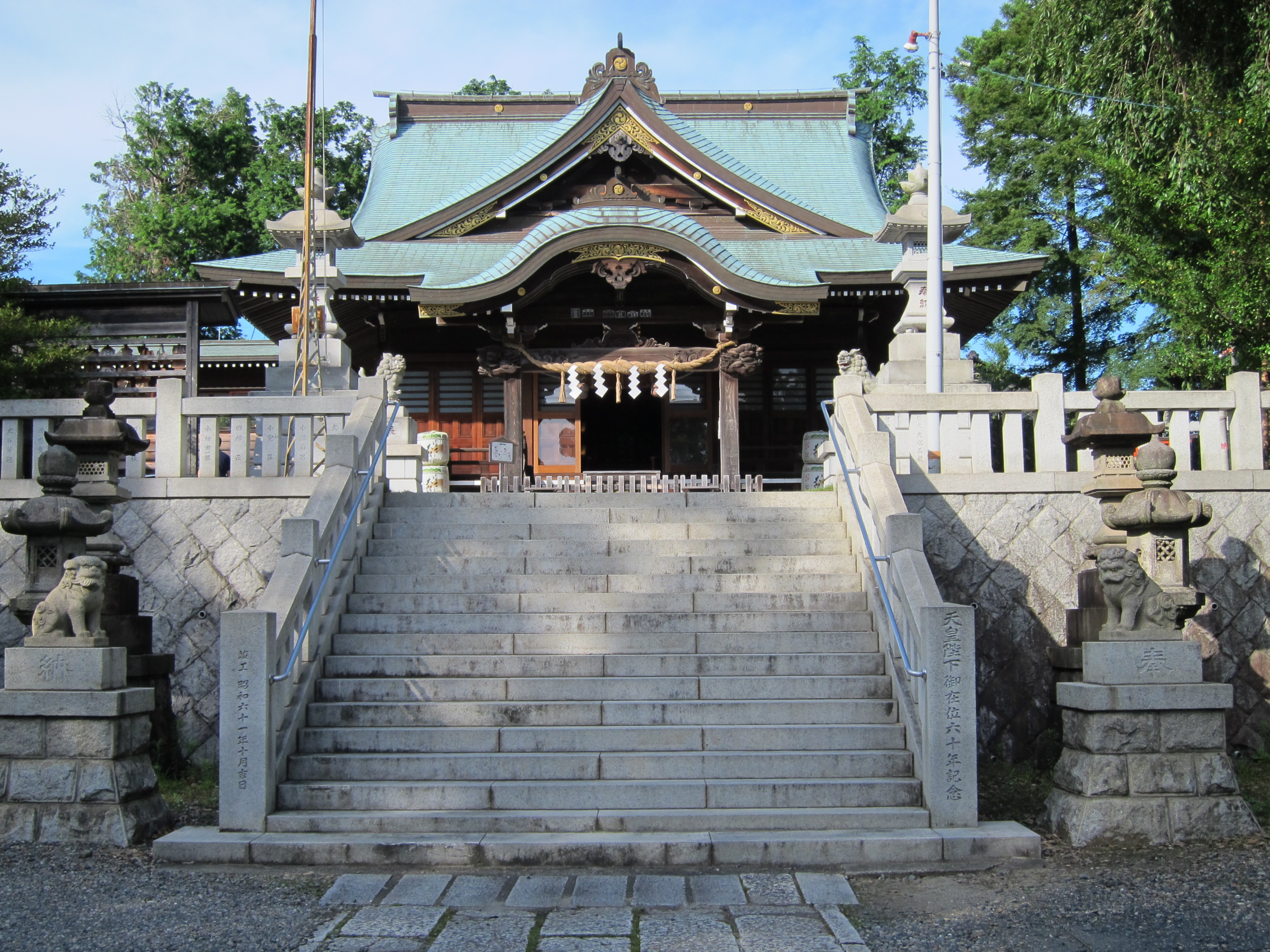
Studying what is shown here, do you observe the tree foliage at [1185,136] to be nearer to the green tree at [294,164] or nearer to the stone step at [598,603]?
the stone step at [598,603]

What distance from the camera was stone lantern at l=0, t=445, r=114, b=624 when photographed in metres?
6.86

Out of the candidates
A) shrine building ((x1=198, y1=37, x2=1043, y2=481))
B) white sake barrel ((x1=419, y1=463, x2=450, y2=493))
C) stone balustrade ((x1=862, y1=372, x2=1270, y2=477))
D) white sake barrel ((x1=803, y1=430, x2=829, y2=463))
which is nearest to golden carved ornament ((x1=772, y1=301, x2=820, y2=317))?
shrine building ((x1=198, y1=37, x2=1043, y2=481))

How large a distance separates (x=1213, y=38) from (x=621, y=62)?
805cm

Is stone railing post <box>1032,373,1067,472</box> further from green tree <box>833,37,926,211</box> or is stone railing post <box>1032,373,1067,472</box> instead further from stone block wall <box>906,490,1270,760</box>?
green tree <box>833,37,926,211</box>

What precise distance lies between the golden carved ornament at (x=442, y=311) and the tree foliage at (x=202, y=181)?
16.1 meters

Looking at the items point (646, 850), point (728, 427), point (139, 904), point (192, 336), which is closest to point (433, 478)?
point (728, 427)

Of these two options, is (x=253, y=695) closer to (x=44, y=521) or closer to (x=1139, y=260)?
(x=44, y=521)

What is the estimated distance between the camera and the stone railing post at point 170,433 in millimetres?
8883

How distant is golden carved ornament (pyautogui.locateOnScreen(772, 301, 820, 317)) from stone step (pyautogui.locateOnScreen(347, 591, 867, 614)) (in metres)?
6.16

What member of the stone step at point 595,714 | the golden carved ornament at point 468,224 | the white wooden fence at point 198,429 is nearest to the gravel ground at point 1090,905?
the stone step at point 595,714

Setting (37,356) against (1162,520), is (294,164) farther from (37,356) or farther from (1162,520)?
(1162,520)

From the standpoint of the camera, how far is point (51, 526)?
22.5 feet

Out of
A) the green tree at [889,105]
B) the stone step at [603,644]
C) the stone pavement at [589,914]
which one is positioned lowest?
the stone pavement at [589,914]

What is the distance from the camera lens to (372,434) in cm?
903
